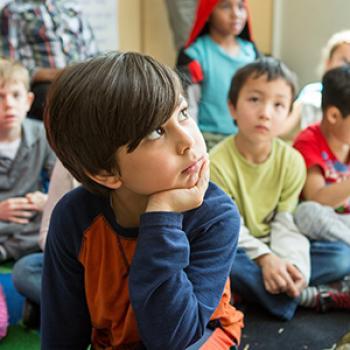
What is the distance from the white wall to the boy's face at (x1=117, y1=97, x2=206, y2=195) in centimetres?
228

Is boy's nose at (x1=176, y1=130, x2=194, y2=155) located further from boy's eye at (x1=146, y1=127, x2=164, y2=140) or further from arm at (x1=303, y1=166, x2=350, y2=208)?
arm at (x1=303, y1=166, x2=350, y2=208)

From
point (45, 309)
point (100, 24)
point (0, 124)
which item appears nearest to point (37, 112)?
point (0, 124)

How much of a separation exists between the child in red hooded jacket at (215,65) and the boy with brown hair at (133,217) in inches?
59.1

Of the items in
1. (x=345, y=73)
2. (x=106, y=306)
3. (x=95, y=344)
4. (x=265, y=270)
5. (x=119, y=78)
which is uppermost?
(x=119, y=78)

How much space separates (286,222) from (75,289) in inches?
29.3

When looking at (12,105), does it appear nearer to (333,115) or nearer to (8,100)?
(8,100)

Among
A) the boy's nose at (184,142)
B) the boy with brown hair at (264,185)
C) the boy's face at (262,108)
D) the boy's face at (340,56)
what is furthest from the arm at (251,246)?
the boy's face at (340,56)

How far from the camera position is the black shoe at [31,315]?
139cm

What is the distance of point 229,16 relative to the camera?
2.42 meters

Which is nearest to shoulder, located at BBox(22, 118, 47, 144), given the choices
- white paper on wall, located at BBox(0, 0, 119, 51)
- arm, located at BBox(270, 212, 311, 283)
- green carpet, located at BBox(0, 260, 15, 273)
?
green carpet, located at BBox(0, 260, 15, 273)

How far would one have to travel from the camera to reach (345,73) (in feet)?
5.30

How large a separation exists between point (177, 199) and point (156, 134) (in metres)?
0.11

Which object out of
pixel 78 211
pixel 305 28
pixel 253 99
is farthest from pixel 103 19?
pixel 78 211

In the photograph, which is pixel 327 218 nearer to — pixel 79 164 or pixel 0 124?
pixel 79 164
